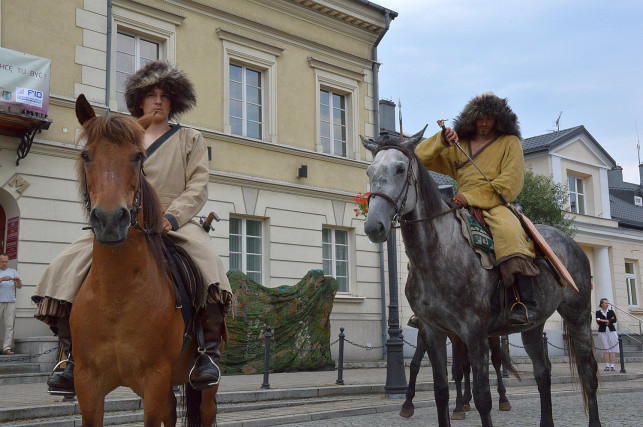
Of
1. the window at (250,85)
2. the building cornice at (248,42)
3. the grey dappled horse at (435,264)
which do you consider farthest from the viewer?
the window at (250,85)

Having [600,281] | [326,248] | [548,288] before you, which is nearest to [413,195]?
[548,288]

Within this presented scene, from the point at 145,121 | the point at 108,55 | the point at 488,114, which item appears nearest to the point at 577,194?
the point at 108,55

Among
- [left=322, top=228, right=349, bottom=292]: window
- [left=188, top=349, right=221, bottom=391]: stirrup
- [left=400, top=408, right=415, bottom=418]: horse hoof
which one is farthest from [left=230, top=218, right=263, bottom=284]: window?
[left=188, top=349, right=221, bottom=391]: stirrup

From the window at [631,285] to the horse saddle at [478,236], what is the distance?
1217 inches

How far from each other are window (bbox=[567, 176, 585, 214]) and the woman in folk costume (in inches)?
1185

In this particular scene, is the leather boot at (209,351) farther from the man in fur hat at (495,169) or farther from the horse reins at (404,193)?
the man in fur hat at (495,169)

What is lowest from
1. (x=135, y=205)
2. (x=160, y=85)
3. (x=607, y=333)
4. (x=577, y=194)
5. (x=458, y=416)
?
(x=458, y=416)

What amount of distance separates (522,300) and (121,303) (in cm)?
407

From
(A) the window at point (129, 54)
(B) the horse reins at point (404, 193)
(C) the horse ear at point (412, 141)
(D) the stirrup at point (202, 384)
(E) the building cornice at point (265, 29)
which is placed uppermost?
(E) the building cornice at point (265, 29)

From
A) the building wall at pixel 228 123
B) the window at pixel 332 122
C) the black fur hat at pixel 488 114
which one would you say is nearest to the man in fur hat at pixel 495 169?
the black fur hat at pixel 488 114

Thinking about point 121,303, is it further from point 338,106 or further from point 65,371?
point 338,106

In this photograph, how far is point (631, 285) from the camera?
34.9 m

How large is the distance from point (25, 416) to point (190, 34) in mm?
12213

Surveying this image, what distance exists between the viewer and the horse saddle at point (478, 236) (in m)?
6.54
